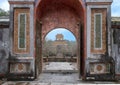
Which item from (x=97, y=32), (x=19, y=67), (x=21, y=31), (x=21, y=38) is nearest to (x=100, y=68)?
(x=97, y=32)

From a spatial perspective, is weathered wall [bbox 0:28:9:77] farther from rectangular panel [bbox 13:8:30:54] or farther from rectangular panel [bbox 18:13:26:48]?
rectangular panel [bbox 18:13:26:48]

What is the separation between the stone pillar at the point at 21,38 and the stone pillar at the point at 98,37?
251 centimetres

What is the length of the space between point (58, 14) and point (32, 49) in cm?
488

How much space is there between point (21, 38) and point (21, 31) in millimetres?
310

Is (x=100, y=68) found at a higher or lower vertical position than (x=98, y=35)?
lower

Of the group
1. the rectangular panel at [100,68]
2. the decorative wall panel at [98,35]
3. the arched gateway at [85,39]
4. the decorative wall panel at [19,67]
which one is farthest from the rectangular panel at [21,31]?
the rectangular panel at [100,68]

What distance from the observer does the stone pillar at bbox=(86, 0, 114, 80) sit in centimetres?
1258

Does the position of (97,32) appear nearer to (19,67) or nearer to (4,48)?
(19,67)

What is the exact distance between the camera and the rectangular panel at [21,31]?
41.7 feet

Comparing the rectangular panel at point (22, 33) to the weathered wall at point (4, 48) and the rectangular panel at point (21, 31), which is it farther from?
the weathered wall at point (4, 48)

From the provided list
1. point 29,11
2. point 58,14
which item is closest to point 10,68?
point 29,11

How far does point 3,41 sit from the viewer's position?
13414mm

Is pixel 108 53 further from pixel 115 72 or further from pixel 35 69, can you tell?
pixel 35 69

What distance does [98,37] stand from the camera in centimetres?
1262
